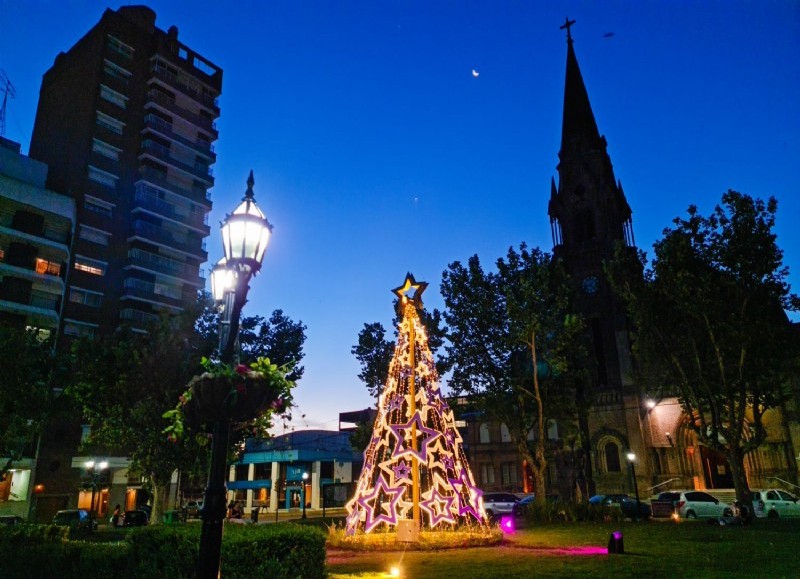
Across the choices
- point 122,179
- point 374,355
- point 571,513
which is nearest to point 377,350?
point 374,355

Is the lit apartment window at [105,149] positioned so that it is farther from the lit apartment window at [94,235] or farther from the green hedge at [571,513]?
the green hedge at [571,513]

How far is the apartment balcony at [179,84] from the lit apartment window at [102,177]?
33.7ft

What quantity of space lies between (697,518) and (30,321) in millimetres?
41324

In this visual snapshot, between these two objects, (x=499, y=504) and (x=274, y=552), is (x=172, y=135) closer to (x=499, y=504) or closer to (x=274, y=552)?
(x=499, y=504)

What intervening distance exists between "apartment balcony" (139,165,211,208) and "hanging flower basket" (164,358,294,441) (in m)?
45.4

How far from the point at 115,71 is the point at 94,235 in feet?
47.6

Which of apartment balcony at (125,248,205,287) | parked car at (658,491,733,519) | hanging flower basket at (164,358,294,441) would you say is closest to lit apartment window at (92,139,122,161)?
apartment balcony at (125,248,205,287)

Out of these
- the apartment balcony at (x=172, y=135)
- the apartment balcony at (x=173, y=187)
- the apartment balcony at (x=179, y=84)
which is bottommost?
the apartment balcony at (x=173, y=187)

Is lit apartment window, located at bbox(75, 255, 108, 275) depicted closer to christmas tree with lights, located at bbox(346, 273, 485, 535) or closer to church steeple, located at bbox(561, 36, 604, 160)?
christmas tree with lights, located at bbox(346, 273, 485, 535)

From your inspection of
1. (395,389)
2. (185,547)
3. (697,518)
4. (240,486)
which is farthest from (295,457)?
(185,547)

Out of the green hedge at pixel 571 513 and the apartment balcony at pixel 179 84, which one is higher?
the apartment balcony at pixel 179 84

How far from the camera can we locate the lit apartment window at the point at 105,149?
4434cm

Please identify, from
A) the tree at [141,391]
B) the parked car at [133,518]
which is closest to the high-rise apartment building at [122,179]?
the parked car at [133,518]

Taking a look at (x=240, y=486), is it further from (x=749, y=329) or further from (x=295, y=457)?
(x=749, y=329)
